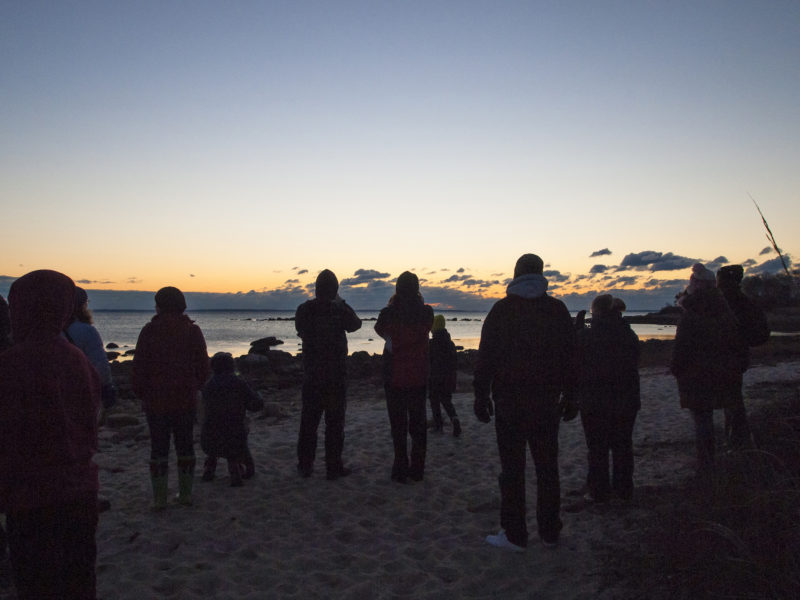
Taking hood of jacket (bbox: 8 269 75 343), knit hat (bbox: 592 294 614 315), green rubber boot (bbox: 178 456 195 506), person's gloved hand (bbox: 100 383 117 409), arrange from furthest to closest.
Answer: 1. green rubber boot (bbox: 178 456 195 506)
2. knit hat (bbox: 592 294 614 315)
3. person's gloved hand (bbox: 100 383 117 409)
4. hood of jacket (bbox: 8 269 75 343)


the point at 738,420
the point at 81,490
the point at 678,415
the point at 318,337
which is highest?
the point at 318,337

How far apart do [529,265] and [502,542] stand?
220 cm

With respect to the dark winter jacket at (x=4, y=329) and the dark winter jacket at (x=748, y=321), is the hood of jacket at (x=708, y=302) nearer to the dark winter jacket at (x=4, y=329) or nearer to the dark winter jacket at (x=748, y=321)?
the dark winter jacket at (x=748, y=321)

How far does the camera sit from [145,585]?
365 cm

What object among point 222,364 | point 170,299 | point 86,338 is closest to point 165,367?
point 170,299

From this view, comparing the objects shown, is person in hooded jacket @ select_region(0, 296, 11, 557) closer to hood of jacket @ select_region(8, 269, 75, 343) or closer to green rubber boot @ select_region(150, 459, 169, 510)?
green rubber boot @ select_region(150, 459, 169, 510)

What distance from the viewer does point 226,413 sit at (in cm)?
578

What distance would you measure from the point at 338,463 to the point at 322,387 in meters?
0.97

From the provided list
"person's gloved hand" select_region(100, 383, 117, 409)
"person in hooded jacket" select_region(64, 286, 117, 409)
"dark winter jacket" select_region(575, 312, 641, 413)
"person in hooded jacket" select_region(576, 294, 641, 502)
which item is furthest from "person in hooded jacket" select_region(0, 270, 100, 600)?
"person in hooded jacket" select_region(576, 294, 641, 502)

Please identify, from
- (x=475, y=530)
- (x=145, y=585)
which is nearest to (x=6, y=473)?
(x=145, y=585)

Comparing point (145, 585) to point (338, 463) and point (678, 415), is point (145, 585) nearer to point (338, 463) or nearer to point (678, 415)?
point (338, 463)

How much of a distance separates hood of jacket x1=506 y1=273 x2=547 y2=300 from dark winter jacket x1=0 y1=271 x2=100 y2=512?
2836 mm

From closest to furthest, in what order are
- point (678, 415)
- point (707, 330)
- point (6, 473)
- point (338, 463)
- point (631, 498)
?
point (6, 473) → point (707, 330) → point (631, 498) → point (338, 463) → point (678, 415)

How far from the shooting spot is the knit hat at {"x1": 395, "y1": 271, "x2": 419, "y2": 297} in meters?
5.80
